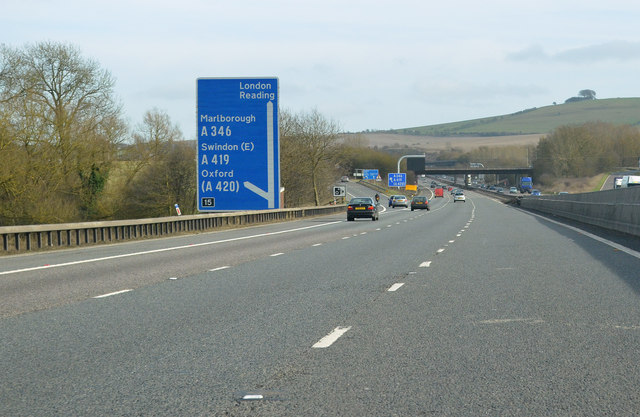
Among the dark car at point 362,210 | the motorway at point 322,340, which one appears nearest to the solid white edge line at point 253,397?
the motorway at point 322,340

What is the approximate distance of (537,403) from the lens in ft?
17.4

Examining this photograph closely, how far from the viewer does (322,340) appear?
773cm

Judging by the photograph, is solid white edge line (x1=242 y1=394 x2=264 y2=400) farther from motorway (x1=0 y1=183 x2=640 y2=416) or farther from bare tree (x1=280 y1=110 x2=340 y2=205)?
bare tree (x1=280 y1=110 x2=340 y2=205)

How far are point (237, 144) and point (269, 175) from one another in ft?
6.04

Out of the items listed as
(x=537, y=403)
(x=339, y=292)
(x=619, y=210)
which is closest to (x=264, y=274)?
(x=339, y=292)

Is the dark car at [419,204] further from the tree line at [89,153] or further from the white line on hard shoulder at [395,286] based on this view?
the white line on hard shoulder at [395,286]

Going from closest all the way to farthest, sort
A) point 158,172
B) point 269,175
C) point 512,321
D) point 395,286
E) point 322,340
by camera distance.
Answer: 1. point 322,340
2. point 512,321
3. point 395,286
4. point 269,175
5. point 158,172

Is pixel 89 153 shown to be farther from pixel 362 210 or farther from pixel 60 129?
pixel 362 210

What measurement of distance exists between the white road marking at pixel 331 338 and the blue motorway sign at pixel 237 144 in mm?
25868

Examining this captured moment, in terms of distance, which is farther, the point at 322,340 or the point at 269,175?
the point at 269,175

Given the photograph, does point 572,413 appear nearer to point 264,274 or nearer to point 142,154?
point 264,274

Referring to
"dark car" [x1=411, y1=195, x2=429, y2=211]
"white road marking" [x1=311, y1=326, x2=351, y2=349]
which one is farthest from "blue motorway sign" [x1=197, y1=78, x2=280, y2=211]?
"dark car" [x1=411, y1=195, x2=429, y2=211]

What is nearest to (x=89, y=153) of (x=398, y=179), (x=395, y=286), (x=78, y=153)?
(x=78, y=153)

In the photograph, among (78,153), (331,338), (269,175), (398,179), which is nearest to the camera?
(331,338)
